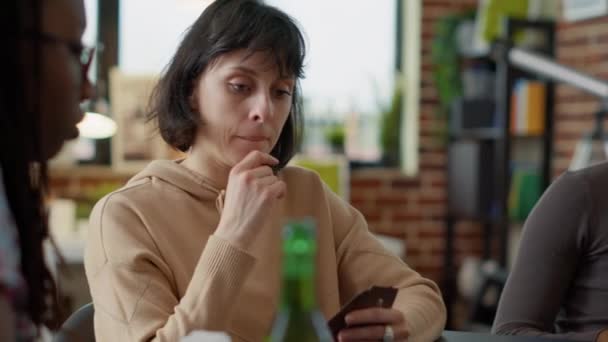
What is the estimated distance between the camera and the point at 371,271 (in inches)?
57.0

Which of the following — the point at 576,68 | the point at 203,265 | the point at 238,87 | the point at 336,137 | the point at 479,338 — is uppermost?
the point at 238,87

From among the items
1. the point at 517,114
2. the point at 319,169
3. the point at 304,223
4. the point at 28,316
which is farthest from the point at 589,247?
the point at 517,114

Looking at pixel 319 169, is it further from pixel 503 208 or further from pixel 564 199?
pixel 564 199

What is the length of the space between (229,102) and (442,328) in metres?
0.51

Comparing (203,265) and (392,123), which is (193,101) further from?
(392,123)

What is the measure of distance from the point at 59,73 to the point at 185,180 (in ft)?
2.02

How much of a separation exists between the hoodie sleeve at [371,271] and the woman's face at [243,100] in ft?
0.92

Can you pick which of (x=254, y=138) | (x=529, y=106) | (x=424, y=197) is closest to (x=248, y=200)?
(x=254, y=138)

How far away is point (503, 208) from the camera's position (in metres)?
3.87

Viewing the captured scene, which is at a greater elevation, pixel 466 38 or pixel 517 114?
pixel 466 38

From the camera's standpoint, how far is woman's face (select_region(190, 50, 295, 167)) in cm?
128

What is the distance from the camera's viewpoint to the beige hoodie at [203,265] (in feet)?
3.51

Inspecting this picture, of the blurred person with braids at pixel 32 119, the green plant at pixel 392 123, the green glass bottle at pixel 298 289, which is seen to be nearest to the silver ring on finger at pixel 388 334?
the green glass bottle at pixel 298 289

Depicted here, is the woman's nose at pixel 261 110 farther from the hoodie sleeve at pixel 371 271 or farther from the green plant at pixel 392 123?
the green plant at pixel 392 123
